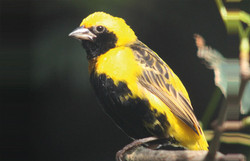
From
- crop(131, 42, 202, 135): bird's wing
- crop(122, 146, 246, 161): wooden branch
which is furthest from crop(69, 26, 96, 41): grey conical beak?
crop(122, 146, 246, 161): wooden branch

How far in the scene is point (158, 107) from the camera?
1.04 metres

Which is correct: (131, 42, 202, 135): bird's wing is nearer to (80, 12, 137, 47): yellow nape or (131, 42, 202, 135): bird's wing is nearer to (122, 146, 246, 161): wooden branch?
(80, 12, 137, 47): yellow nape

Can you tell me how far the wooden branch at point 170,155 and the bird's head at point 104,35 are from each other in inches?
13.7

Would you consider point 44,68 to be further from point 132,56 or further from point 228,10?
point 228,10

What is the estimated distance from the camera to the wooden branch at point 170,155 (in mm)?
543

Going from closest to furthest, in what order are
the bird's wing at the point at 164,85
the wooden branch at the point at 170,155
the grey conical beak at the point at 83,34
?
the wooden branch at the point at 170,155
the bird's wing at the point at 164,85
the grey conical beak at the point at 83,34

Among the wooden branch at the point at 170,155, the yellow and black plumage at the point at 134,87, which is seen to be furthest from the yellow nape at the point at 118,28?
the wooden branch at the point at 170,155

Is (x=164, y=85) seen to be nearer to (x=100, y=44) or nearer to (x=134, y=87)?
(x=134, y=87)

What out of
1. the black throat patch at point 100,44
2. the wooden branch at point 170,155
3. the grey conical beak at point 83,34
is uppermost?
the grey conical beak at point 83,34

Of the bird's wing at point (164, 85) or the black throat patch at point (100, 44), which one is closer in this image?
the bird's wing at point (164, 85)

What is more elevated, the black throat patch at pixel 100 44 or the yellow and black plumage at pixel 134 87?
the black throat patch at pixel 100 44

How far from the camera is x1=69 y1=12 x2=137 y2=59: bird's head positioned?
3.81ft

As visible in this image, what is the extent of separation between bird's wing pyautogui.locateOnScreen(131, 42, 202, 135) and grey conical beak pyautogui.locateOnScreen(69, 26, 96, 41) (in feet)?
0.45

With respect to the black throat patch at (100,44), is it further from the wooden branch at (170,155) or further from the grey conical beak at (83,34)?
the wooden branch at (170,155)
